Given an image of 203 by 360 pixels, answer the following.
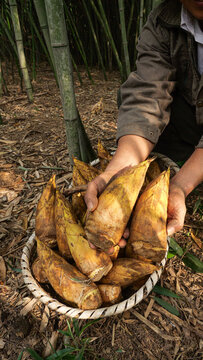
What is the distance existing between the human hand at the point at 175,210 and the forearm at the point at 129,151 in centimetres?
21

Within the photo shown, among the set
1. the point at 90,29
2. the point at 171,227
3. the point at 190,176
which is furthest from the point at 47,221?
the point at 90,29

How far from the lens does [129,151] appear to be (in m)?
1.12

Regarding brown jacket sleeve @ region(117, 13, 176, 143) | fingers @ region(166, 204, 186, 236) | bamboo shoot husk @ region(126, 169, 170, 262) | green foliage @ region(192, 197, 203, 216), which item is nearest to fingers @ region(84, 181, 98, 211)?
bamboo shoot husk @ region(126, 169, 170, 262)

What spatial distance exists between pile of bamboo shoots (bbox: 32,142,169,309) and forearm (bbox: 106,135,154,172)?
190 mm

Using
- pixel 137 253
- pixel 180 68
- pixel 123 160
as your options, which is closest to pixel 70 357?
pixel 137 253

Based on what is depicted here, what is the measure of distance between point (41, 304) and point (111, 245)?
43 cm

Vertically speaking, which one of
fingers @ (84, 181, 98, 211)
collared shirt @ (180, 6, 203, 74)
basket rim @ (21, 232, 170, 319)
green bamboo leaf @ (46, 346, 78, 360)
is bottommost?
green bamboo leaf @ (46, 346, 78, 360)

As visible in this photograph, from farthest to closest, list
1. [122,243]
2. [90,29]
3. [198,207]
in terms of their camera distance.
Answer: [90,29] → [198,207] → [122,243]

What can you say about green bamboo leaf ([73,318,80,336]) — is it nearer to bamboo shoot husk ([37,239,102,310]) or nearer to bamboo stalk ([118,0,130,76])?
bamboo shoot husk ([37,239,102,310])

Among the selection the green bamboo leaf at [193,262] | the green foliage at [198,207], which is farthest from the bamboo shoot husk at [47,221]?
the green foliage at [198,207]

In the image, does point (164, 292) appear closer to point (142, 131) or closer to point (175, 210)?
point (175, 210)

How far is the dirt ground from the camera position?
3.01ft

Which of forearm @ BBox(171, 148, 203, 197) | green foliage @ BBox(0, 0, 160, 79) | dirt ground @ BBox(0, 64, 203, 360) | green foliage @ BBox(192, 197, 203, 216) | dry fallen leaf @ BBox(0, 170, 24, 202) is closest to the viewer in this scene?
dirt ground @ BBox(0, 64, 203, 360)

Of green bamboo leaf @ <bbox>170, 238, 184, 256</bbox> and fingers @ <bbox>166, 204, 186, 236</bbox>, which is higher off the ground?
fingers @ <bbox>166, 204, 186, 236</bbox>
